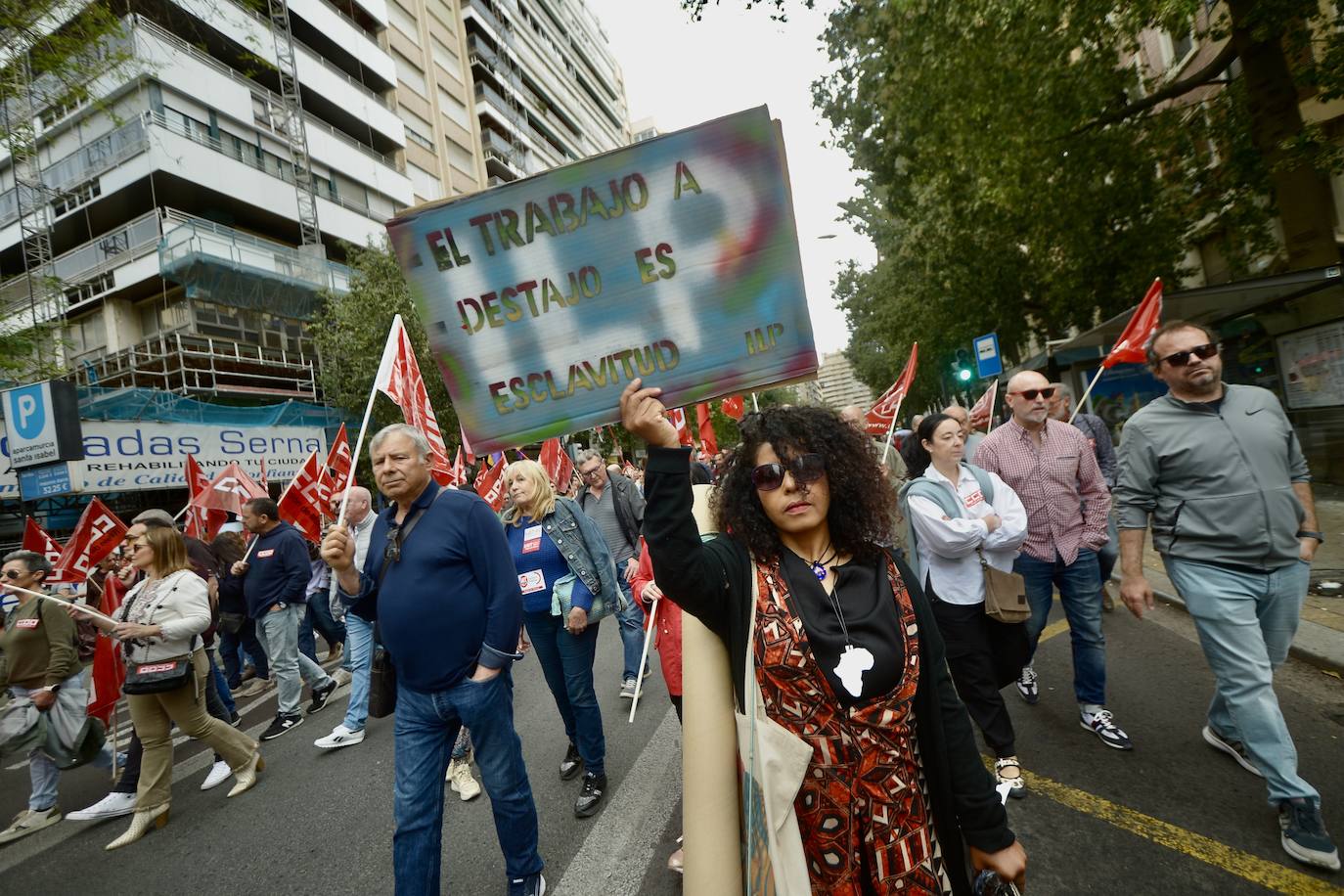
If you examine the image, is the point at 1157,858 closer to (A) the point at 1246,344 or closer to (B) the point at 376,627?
(B) the point at 376,627

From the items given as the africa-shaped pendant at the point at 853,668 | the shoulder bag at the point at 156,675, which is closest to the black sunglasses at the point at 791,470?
the africa-shaped pendant at the point at 853,668

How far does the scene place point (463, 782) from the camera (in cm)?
384

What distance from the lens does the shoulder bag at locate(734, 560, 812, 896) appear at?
1.36m

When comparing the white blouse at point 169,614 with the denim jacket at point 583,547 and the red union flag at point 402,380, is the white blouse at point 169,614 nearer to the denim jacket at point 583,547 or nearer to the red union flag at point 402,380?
the red union flag at point 402,380

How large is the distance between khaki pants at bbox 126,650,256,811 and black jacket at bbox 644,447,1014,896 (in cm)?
390

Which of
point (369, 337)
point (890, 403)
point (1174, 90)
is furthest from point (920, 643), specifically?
point (369, 337)

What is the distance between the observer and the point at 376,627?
107 inches

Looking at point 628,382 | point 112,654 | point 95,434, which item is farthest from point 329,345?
point 628,382

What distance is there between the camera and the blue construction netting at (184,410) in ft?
45.8

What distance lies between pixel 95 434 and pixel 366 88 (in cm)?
1915

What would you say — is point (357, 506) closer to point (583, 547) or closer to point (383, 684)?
point (583, 547)

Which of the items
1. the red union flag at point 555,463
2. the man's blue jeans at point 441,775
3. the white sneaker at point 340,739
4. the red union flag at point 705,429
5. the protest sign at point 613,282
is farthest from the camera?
the red union flag at point 705,429

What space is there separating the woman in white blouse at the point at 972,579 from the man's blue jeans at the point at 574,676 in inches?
72.0

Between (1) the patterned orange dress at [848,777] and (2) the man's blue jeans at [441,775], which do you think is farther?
(2) the man's blue jeans at [441,775]
